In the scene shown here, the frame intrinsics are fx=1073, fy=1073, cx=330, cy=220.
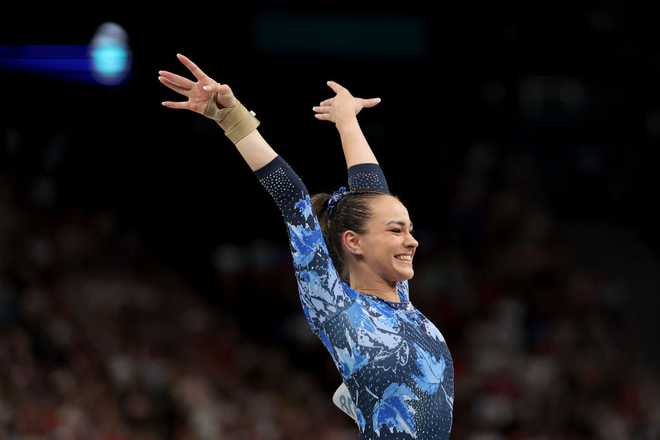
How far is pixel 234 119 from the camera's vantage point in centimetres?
306

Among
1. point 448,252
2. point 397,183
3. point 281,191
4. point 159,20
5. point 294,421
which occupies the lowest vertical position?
point 294,421

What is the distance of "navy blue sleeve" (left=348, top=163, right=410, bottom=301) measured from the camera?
11.1 feet

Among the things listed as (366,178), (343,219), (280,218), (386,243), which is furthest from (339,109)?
(280,218)

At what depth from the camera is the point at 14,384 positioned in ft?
21.2

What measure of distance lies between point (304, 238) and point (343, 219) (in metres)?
0.29

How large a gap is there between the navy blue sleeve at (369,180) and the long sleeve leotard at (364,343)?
0.29 metres

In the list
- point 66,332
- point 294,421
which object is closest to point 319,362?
point 294,421

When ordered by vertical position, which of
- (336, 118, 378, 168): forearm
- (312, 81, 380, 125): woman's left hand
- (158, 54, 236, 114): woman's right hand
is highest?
(158, 54, 236, 114): woman's right hand

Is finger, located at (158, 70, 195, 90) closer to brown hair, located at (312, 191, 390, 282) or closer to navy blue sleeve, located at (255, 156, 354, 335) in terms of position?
navy blue sleeve, located at (255, 156, 354, 335)

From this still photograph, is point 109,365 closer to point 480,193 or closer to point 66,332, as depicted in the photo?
point 66,332

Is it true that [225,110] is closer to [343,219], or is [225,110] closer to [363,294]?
[343,219]

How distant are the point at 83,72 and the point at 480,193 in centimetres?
467

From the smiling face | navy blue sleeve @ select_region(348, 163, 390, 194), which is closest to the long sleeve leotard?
the smiling face

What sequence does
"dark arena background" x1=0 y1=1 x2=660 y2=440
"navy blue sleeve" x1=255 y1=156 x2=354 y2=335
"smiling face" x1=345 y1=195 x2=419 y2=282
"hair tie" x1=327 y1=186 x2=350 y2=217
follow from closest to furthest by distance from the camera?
1. "navy blue sleeve" x1=255 y1=156 x2=354 y2=335
2. "smiling face" x1=345 y1=195 x2=419 y2=282
3. "hair tie" x1=327 y1=186 x2=350 y2=217
4. "dark arena background" x1=0 y1=1 x2=660 y2=440
